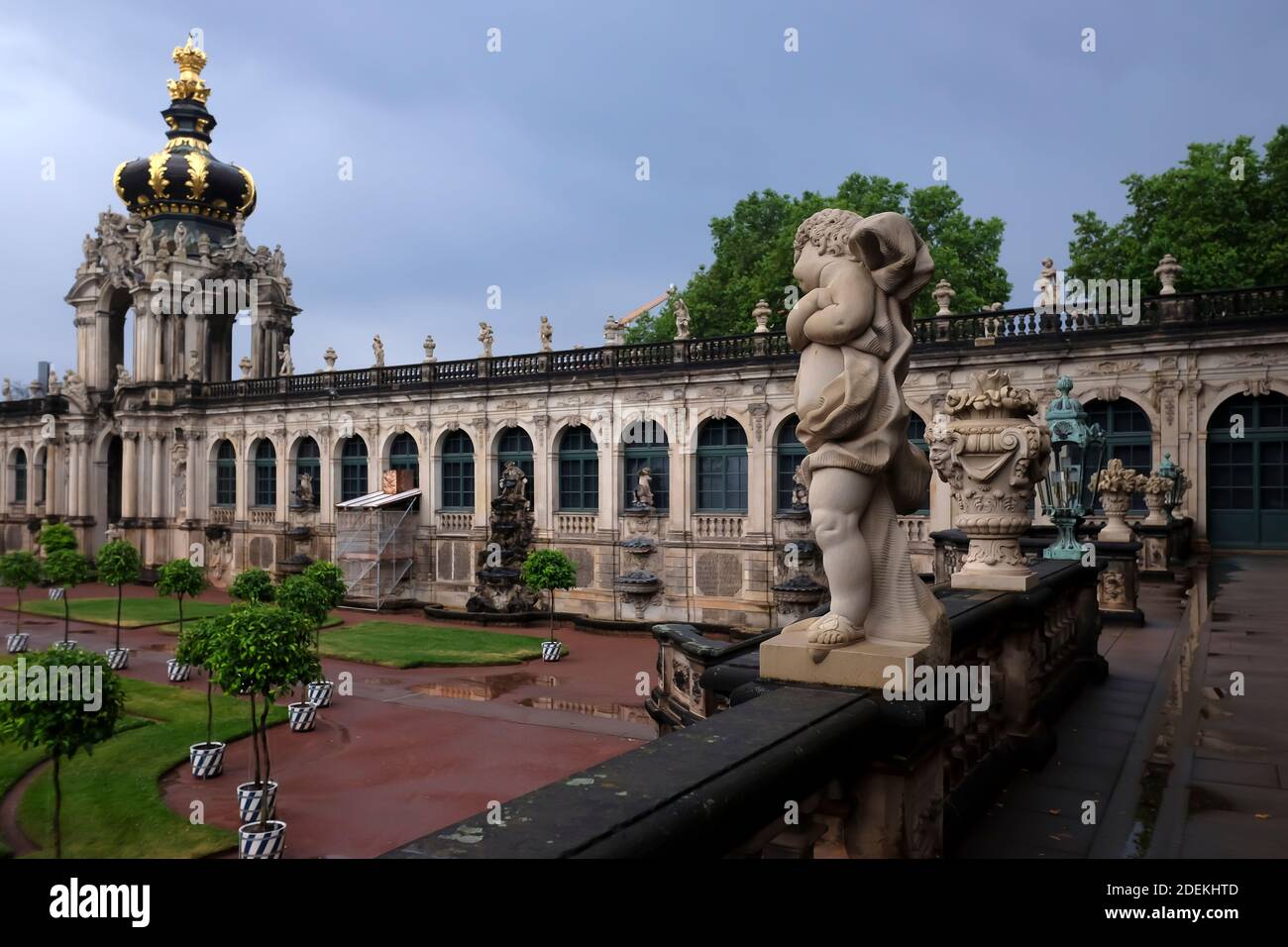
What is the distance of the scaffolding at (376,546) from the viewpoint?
112ft

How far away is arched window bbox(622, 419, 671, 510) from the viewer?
100 ft

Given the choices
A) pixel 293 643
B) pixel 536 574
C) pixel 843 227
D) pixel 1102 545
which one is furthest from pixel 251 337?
pixel 843 227

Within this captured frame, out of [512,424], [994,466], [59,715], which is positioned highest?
[512,424]

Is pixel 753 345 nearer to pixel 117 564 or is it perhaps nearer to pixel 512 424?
pixel 512 424

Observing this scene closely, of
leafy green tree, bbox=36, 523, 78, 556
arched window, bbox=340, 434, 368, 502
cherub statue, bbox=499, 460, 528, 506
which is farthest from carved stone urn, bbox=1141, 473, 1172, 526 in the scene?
leafy green tree, bbox=36, 523, 78, 556

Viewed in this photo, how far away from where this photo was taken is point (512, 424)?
33.5 metres

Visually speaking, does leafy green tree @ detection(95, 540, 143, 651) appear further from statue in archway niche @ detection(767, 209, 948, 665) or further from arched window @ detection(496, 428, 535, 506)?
statue in archway niche @ detection(767, 209, 948, 665)

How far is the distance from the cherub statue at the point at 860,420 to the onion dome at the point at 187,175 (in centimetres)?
4747

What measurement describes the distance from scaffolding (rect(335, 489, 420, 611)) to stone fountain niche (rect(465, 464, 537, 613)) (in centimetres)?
362

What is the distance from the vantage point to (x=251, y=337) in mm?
46031

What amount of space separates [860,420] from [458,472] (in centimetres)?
3209

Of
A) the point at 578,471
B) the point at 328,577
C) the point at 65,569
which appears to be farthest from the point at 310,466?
the point at 328,577
